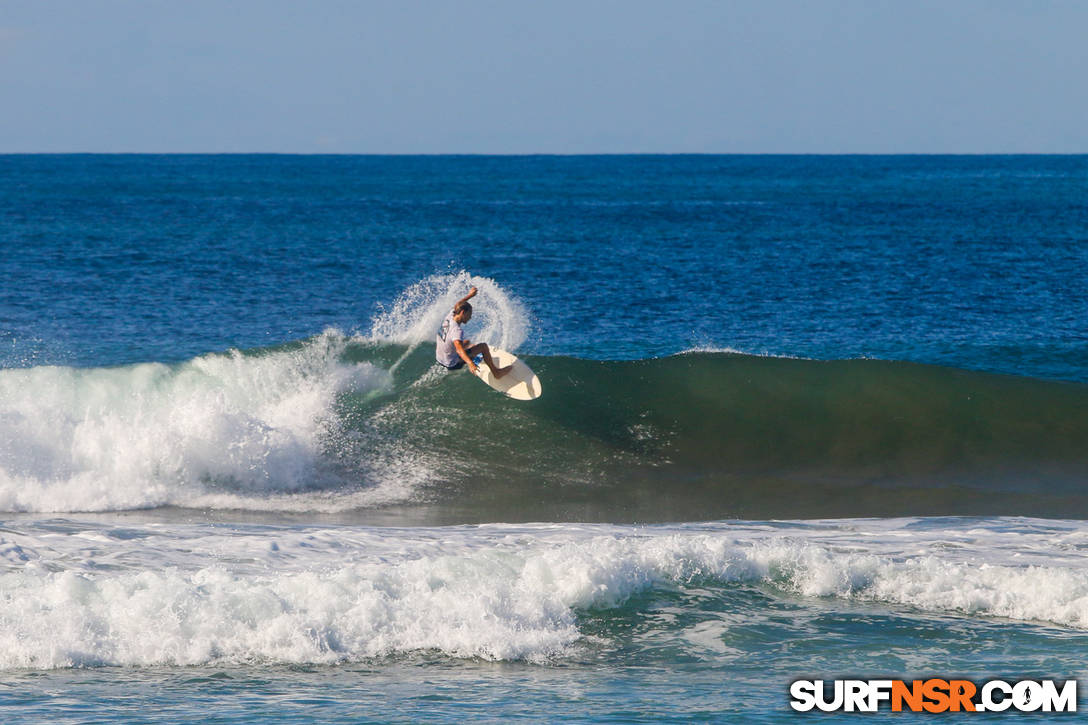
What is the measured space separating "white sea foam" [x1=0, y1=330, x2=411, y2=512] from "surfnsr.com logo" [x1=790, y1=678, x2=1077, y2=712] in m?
7.39

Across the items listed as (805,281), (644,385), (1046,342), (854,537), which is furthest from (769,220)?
(854,537)

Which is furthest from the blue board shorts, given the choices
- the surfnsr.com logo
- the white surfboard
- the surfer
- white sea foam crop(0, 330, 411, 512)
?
the surfnsr.com logo

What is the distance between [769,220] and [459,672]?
5319 centimetres

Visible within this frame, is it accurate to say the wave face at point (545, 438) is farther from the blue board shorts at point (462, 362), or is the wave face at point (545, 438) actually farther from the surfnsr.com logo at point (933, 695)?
the surfnsr.com logo at point (933, 695)

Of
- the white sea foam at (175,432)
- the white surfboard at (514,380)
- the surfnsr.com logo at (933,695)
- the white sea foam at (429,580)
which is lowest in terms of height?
the surfnsr.com logo at (933,695)

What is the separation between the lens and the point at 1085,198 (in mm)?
78500

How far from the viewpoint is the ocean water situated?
8.41 meters

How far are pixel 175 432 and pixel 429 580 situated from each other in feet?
20.6

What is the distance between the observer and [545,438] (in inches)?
624

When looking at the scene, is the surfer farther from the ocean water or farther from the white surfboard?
the ocean water

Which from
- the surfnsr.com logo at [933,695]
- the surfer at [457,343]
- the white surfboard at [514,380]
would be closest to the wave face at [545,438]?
the white surfboard at [514,380]

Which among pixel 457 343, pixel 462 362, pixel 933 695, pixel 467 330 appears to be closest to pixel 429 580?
pixel 933 695

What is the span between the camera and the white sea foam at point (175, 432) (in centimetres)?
1372

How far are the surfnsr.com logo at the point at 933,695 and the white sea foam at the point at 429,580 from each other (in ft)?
5.72
